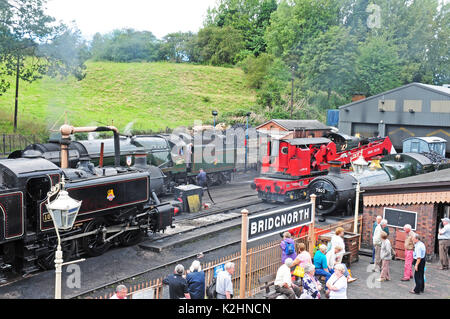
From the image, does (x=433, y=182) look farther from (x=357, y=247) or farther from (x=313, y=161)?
(x=313, y=161)

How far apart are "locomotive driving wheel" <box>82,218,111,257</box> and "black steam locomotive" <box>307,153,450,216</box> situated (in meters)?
8.44

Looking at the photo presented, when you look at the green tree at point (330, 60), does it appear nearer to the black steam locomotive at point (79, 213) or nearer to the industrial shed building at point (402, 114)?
the industrial shed building at point (402, 114)

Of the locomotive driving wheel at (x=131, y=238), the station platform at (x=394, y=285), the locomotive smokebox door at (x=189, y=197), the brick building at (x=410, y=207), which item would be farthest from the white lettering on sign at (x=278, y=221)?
the locomotive smokebox door at (x=189, y=197)

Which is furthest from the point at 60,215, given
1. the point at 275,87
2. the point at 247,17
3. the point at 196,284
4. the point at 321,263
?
the point at 247,17

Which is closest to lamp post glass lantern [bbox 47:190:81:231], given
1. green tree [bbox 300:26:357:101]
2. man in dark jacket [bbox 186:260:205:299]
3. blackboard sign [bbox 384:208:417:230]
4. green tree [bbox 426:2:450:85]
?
man in dark jacket [bbox 186:260:205:299]

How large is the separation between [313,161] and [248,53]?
45.8 m

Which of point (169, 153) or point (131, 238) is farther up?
point (169, 153)

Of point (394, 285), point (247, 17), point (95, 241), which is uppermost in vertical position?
point (247, 17)

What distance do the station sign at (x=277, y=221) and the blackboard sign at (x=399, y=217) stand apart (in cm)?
422

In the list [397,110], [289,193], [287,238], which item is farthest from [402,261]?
[397,110]

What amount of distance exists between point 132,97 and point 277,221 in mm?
40052

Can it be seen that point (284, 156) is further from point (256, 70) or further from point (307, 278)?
point (256, 70)

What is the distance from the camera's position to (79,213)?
40.5 feet
